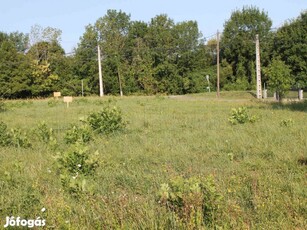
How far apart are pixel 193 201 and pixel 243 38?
55467 millimetres

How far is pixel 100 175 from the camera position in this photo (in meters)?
5.41

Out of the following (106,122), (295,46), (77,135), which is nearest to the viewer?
(77,135)

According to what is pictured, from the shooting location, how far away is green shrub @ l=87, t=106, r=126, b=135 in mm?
9789

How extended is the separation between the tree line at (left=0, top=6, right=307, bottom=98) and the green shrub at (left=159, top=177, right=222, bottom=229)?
47.5m

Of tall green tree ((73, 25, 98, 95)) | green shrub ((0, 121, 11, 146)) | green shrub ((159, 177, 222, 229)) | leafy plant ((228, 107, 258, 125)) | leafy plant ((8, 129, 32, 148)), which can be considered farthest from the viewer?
tall green tree ((73, 25, 98, 95))

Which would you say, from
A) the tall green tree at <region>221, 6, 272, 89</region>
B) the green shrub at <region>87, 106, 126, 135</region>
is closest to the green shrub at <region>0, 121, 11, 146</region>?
the green shrub at <region>87, 106, 126, 135</region>

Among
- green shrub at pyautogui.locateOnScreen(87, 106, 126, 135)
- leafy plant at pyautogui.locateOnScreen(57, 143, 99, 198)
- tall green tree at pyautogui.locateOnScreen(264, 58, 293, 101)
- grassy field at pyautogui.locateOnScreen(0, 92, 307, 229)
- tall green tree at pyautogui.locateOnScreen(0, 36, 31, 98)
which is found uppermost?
tall green tree at pyautogui.locateOnScreen(0, 36, 31, 98)

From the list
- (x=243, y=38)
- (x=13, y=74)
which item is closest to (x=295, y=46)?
(x=243, y=38)

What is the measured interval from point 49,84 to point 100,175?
47950 mm

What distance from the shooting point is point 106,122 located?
9867 mm

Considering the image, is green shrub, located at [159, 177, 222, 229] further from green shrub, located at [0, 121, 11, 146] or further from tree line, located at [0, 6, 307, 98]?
tree line, located at [0, 6, 307, 98]

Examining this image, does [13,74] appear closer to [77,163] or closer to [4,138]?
[4,138]

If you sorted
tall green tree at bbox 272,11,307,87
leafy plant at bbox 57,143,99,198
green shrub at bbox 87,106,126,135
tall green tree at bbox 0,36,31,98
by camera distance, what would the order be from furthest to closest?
tall green tree at bbox 0,36,31,98
tall green tree at bbox 272,11,307,87
green shrub at bbox 87,106,126,135
leafy plant at bbox 57,143,99,198

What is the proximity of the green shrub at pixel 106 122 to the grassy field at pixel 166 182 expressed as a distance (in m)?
0.76
